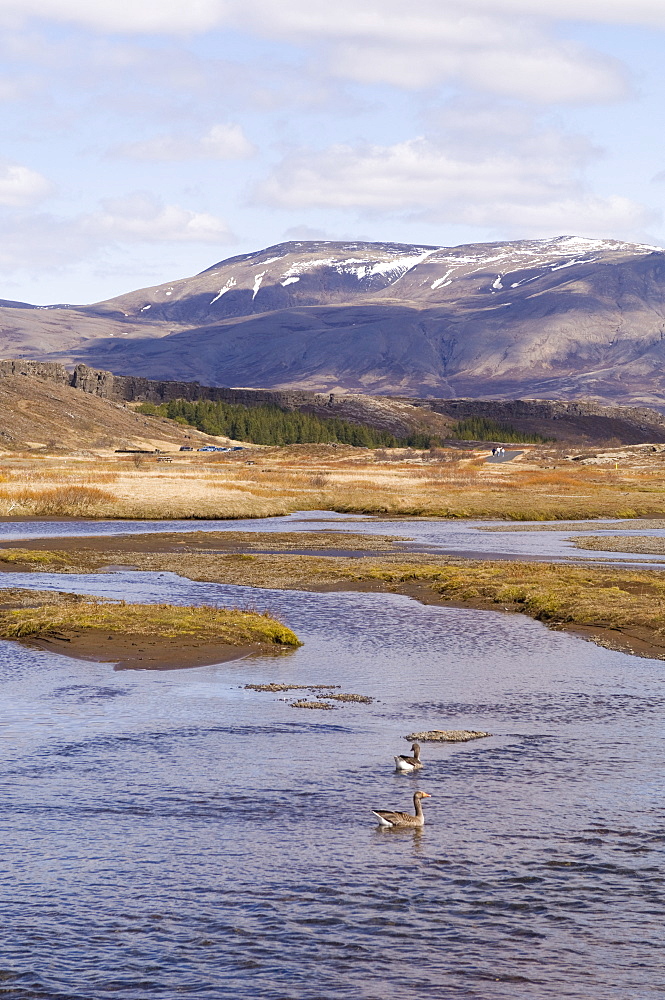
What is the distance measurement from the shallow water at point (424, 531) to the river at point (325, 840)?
98.4 feet

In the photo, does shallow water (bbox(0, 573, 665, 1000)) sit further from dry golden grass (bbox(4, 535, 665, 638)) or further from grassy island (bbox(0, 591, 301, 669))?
dry golden grass (bbox(4, 535, 665, 638))

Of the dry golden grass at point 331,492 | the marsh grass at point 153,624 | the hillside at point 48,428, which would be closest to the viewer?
the marsh grass at point 153,624

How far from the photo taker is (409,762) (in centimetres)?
1878

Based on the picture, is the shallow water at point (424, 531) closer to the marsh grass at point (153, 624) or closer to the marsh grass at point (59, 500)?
the marsh grass at point (59, 500)

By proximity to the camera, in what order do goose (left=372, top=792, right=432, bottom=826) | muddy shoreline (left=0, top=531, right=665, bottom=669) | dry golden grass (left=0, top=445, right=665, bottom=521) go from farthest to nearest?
1. dry golden grass (left=0, top=445, right=665, bottom=521)
2. muddy shoreline (left=0, top=531, right=665, bottom=669)
3. goose (left=372, top=792, right=432, bottom=826)

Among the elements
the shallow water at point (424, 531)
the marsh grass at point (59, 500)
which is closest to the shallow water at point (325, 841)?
the shallow water at point (424, 531)

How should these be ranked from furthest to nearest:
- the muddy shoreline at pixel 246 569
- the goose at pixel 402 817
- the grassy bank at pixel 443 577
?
the grassy bank at pixel 443 577 < the muddy shoreline at pixel 246 569 < the goose at pixel 402 817

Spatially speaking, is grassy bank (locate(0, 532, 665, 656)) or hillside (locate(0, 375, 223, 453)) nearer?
grassy bank (locate(0, 532, 665, 656))

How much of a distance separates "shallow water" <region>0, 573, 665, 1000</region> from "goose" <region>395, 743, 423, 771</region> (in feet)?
0.78

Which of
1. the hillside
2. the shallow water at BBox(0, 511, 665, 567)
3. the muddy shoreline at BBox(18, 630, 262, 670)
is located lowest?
the muddy shoreline at BBox(18, 630, 262, 670)

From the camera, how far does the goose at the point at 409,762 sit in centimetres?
1869

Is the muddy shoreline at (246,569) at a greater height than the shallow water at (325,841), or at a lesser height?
greater

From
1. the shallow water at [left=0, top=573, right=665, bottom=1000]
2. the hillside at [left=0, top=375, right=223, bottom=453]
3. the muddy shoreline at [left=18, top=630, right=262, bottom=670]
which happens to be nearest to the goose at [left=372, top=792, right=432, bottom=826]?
the shallow water at [left=0, top=573, right=665, bottom=1000]

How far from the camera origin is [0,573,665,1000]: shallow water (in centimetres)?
1264
